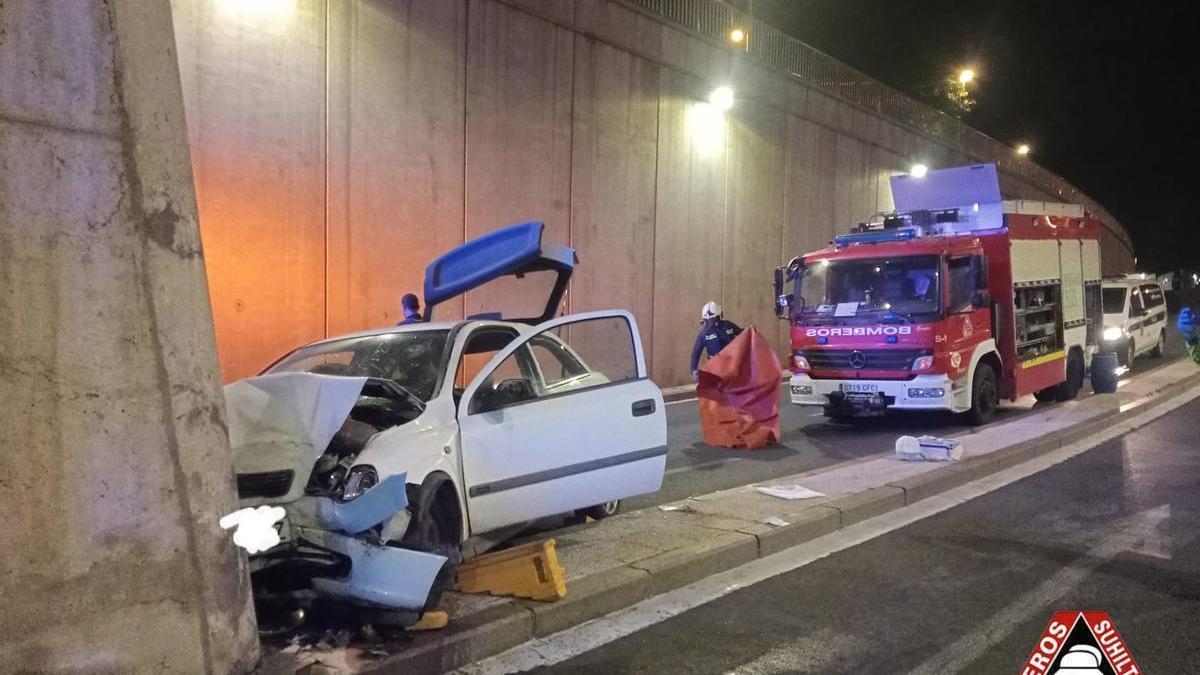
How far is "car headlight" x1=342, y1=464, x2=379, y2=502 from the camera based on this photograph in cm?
456

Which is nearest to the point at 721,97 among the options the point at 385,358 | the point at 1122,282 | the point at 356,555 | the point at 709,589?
the point at 1122,282

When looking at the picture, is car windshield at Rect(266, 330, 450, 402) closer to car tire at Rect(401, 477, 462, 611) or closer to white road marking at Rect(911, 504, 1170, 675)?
car tire at Rect(401, 477, 462, 611)

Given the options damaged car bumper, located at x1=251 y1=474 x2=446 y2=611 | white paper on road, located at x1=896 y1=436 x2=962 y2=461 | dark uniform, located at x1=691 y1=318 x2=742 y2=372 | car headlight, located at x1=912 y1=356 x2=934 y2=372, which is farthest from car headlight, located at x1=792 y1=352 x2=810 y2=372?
damaged car bumper, located at x1=251 y1=474 x2=446 y2=611

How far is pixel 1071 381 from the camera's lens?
14938 millimetres

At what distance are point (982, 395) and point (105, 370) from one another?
36.5 ft

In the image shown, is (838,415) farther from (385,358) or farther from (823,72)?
(823,72)

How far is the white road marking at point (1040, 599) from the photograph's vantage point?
4.41 metres

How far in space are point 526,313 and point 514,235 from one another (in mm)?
8442

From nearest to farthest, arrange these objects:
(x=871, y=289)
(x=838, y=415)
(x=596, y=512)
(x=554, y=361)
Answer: (x=554, y=361) → (x=596, y=512) → (x=871, y=289) → (x=838, y=415)

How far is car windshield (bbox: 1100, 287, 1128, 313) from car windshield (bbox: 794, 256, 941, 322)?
40.7ft

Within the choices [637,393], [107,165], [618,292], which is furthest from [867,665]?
[618,292]

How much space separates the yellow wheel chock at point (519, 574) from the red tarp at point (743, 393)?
18.9 ft

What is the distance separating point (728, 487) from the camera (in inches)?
334

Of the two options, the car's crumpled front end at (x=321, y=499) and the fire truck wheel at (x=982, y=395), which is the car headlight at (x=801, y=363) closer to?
the fire truck wheel at (x=982, y=395)
